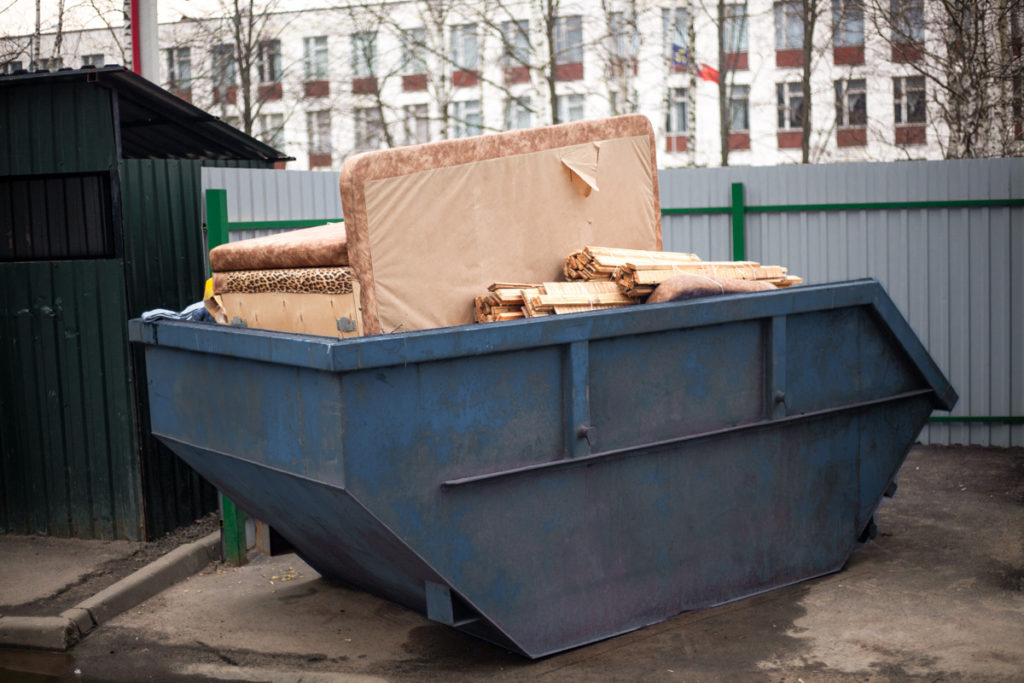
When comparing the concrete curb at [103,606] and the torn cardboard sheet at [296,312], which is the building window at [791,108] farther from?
the torn cardboard sheet at [296,312]

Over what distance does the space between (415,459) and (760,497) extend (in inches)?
75.2

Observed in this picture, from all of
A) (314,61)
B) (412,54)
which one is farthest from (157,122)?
(314,61)

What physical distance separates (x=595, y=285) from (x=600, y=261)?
126mm

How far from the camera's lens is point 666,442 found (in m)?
4.58

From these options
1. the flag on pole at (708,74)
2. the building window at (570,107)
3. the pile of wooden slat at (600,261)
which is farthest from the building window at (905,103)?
the pile of wooden slat at (600,261)

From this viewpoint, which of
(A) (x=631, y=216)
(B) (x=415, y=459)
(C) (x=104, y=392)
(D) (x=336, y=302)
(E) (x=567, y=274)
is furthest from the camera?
(C) (x=104, y=392)

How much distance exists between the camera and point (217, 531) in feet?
22.6

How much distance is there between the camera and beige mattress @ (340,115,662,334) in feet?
13.9

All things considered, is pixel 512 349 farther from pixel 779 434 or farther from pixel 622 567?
pixel 779 434

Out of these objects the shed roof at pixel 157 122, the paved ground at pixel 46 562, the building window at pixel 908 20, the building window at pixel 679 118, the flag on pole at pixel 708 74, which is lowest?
the paved ground at pixel 46 562

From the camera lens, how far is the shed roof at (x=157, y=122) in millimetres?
6699

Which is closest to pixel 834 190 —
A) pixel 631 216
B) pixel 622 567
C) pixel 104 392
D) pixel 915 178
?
pixel 915 178

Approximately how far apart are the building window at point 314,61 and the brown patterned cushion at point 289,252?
87.7 ft

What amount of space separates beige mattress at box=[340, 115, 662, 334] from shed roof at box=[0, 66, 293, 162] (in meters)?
3.14
